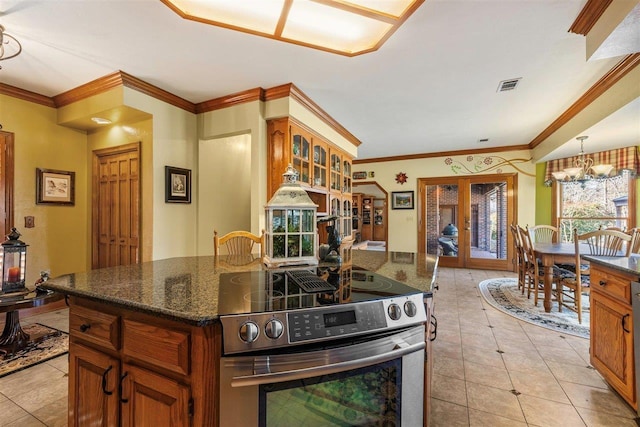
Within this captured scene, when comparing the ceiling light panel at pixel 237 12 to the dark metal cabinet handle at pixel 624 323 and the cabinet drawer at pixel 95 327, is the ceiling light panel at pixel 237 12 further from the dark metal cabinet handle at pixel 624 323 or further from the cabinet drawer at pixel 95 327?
the dark metal cabinet handle at pixel 624 323

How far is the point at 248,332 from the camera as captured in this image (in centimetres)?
83

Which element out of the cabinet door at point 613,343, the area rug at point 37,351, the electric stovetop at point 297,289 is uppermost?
the electric stovetop at point 297,289

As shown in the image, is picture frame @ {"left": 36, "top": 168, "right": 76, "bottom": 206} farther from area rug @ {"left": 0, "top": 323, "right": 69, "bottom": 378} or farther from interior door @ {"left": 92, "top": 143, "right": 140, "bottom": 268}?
area rug @ {"left": 0, "top": 323, "right": 69, "bottom": 378}

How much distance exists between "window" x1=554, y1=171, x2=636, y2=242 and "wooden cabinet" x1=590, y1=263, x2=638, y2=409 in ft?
11.0

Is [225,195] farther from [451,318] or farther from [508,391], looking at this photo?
[508,391]

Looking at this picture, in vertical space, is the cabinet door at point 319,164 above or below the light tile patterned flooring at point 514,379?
above

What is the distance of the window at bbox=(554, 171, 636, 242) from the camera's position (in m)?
4.37

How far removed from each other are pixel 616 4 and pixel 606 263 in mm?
1540

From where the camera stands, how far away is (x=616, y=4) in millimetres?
1625

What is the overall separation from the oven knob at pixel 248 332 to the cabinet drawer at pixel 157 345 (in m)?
0.20

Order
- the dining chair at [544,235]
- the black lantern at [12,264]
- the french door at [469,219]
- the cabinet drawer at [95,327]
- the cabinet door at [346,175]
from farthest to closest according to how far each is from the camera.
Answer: the french door at [469,219] < the dining chair at [544,235] < the cabinet door at [346,175] < the black lantern at [12,264] < the cabinet drawer at [95,327]

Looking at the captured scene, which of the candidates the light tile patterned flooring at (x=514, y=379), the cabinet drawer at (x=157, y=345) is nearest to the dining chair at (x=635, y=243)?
the light tile patterned flooring at (x=514, y=379)

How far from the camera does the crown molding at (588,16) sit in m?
1.71

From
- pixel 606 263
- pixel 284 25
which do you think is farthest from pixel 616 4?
pixel 284 25
